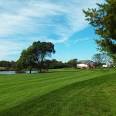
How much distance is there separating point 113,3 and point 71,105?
7329 mm

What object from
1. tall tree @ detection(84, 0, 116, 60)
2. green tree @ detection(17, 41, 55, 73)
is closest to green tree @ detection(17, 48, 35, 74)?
green tree @ detection(17, 41, 55, 73)

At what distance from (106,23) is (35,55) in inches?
4640

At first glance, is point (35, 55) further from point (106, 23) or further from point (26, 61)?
point (106, 23)

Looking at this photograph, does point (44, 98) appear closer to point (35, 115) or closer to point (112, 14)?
point (35, 115)

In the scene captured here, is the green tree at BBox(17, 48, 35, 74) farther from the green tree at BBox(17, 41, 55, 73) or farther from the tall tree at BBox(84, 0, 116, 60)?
the tall tree at BBox(84, 0, 116, 60)

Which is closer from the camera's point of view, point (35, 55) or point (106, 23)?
point (106, 23)

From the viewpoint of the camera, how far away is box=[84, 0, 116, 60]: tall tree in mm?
21016

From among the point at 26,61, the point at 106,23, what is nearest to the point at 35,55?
the point at 26,61

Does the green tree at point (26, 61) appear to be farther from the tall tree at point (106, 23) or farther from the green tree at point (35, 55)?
the tall tree at point (106, 23)

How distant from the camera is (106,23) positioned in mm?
21609

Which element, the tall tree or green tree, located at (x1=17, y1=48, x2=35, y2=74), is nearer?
the tall tree

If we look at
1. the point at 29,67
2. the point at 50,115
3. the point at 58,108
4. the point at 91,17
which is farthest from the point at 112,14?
the point at 29,67

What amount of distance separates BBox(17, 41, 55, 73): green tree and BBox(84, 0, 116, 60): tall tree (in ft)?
358

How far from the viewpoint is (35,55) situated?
456ft
